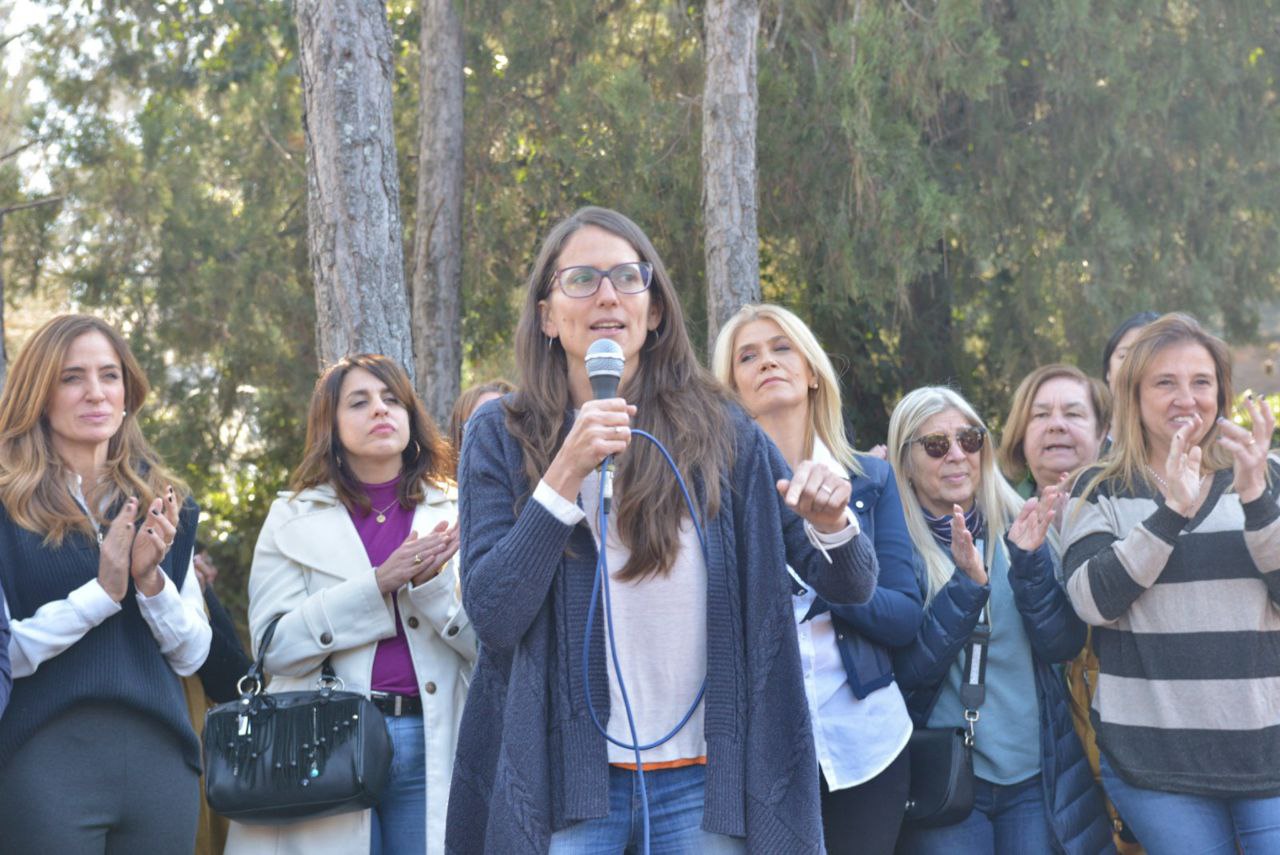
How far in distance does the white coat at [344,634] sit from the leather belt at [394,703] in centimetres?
4

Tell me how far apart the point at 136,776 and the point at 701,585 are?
1.95 metres

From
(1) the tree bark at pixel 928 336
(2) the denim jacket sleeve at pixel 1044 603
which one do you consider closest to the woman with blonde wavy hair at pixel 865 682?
(2) the denim jacket sleeve at pixel 1044 603

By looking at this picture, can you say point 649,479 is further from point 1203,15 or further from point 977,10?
point 1203,15

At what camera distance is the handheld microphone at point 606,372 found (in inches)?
102

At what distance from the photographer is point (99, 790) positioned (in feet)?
12.1

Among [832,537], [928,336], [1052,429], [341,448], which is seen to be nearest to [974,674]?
[1052,429]

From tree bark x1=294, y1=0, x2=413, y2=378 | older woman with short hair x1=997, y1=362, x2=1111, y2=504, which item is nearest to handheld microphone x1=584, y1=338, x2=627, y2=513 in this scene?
older woman with short hair x1=997, y1=362, x2=1111, y2=504

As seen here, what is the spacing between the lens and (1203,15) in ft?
30.9

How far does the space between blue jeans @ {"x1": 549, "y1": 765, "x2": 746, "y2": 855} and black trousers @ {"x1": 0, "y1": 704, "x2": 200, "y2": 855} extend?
1670 millimetres

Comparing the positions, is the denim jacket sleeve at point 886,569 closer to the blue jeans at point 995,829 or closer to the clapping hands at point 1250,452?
the blue jeans at point 995,829

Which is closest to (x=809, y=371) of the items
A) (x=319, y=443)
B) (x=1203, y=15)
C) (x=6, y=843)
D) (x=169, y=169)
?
(x=319, y=443)

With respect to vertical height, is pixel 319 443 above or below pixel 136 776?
above

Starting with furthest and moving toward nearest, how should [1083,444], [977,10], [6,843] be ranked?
[977,10], [1083,444], [6,843]

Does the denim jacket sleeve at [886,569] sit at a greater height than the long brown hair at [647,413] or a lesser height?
lesser
